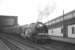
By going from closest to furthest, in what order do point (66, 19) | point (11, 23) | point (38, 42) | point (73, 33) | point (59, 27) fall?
1. point (38, 42)
2. point (73, 33)
3. point (66, 19)
4. point (59, 27)
5. point (11, 23)

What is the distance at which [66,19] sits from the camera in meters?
19.9

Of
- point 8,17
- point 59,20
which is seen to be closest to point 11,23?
point 8,17

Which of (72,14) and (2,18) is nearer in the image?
(72,14)

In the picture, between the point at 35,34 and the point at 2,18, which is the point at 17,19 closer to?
the point at 2,18

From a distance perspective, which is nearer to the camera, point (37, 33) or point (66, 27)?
point (37, 33)

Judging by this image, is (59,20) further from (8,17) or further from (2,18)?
(2,18)

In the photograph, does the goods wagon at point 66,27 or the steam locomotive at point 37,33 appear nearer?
the steam locomotive at point 37,33

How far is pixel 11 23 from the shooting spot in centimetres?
3388

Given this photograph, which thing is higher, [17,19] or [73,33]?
[17,19]

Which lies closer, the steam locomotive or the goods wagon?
the steam locomotive

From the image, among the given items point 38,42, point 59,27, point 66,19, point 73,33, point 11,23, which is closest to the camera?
point 38,42

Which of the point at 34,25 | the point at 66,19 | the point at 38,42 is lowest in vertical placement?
the point at 38,42

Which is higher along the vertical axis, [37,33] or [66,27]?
[66,27]

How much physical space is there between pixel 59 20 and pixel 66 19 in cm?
337
